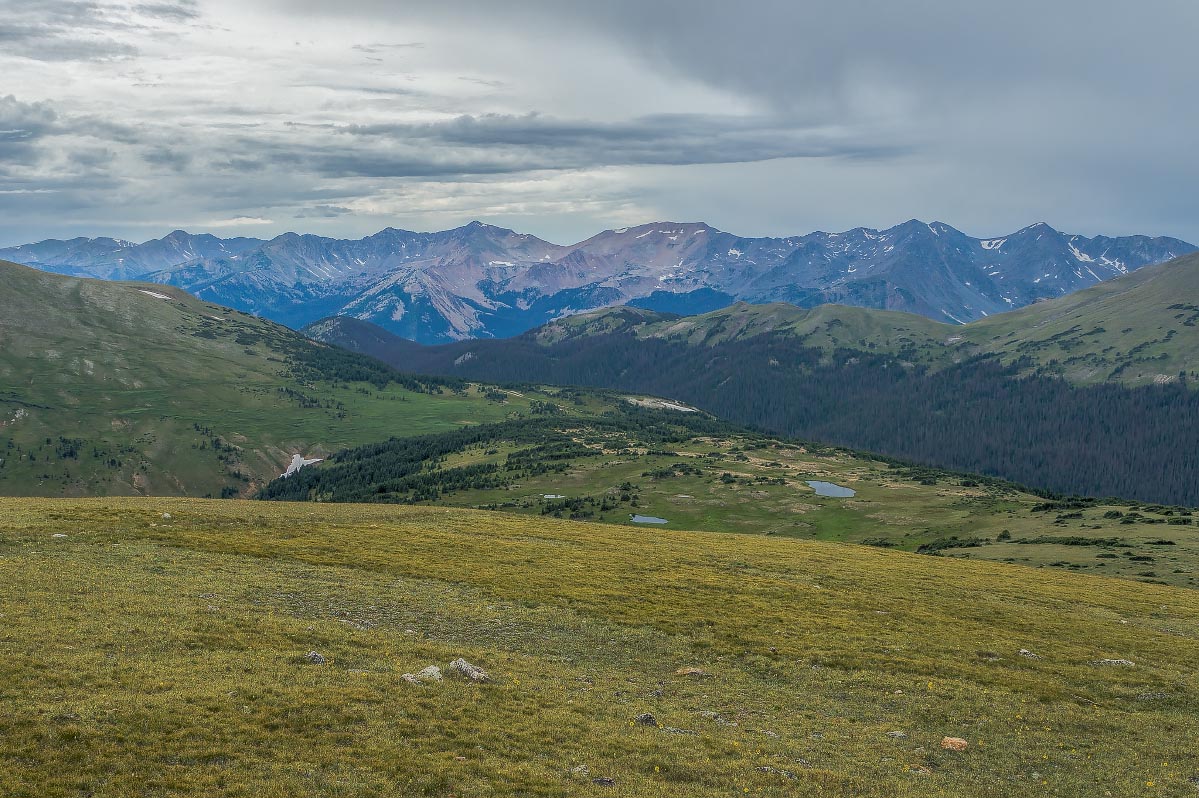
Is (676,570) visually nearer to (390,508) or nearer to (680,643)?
(680,643)

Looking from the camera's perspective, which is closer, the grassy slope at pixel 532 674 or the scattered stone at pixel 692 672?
the grassy slope at pixel 532 674

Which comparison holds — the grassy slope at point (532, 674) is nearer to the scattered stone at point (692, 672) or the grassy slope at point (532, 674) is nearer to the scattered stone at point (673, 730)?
the scattered stone at point (673, 730)

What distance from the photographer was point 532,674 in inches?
1524

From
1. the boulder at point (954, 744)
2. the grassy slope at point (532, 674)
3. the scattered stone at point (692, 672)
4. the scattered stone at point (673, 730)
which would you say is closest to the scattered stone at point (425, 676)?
the grassy slope at point (532, 674)

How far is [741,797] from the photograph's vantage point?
27.3m

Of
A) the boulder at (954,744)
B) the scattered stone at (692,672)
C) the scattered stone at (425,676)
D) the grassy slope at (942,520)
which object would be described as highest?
the scattered stone at (425,676)

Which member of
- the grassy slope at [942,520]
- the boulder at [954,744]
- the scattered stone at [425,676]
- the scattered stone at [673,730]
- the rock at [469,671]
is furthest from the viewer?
the grassy slope at [942,520]

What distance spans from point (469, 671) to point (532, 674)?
3.62 m

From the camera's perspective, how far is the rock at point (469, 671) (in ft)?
119

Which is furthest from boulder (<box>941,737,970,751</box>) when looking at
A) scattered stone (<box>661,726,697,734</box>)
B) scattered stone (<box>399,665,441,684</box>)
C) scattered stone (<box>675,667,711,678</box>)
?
scattered stone (<box>399,665,441,684</box>)

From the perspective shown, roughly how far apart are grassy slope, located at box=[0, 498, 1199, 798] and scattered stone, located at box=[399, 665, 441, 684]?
0.72m

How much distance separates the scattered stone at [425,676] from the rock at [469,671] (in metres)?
0.93

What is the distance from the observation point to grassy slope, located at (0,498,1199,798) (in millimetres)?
27000

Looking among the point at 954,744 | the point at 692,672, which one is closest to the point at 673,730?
the point at 692,672
